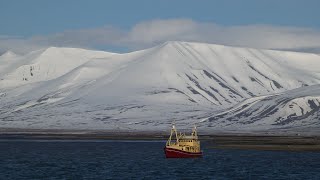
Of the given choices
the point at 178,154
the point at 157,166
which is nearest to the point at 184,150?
the point at 178,154

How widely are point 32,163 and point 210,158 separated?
113ft

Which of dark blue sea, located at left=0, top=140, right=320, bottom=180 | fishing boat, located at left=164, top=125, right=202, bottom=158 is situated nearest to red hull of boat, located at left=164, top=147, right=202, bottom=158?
fishing boat, located at left=164, top=125, right=202, bottom=158

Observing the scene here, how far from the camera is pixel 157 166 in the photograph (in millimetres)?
119062

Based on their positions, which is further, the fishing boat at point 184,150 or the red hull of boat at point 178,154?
the fishing boat at point 184,150

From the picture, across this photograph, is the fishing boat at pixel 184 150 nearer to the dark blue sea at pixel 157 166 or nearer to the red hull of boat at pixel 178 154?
the red hull of boat at pixel 178 154

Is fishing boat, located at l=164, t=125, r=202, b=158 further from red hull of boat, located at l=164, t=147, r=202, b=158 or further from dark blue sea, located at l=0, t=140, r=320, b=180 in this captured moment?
dark blue sea, located at l=0, t=140, r=320, b=180

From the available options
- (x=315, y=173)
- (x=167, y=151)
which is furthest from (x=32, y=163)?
(x=315, y=173)

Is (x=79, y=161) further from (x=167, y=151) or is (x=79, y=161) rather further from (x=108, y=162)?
(x=167, y=151)

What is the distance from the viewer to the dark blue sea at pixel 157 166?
101 m

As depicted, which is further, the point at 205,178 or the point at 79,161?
the point at 79,161

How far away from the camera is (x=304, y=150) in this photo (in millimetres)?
163125

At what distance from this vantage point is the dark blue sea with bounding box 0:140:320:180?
101 meters

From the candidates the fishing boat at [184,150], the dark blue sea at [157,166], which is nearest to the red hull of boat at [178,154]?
the fishing boat at [184,150]

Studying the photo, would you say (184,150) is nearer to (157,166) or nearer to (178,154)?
(178,154)
